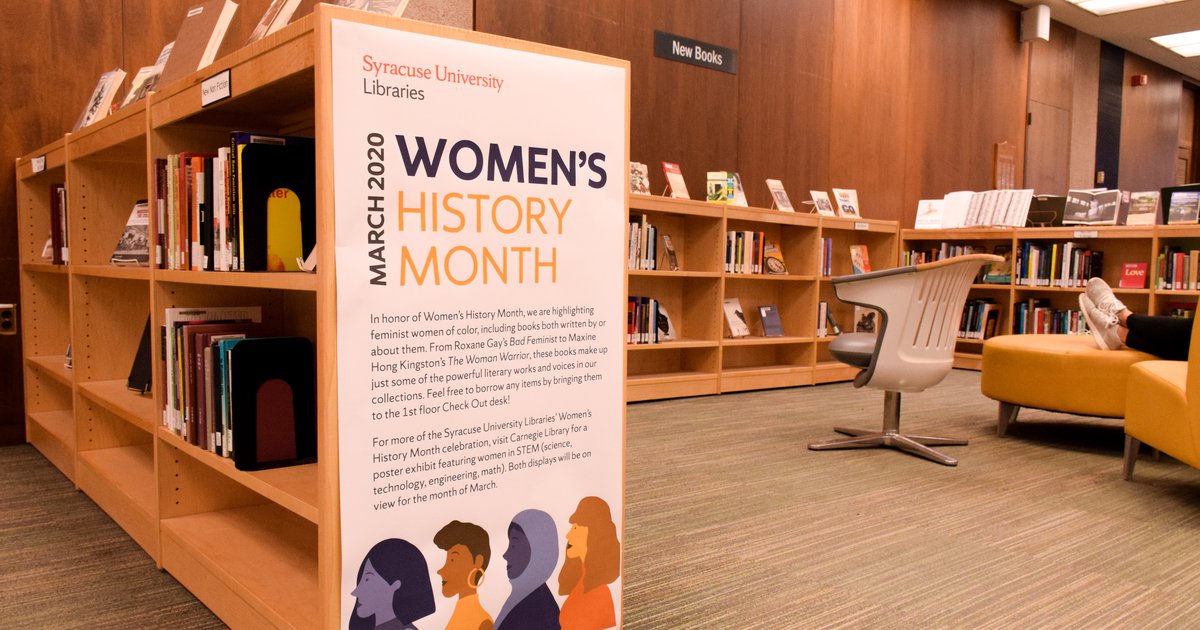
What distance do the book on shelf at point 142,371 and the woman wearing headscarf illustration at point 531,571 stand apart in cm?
179

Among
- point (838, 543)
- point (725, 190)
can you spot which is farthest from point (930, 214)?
point (838, 543)

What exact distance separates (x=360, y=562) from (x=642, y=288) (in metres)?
3.92

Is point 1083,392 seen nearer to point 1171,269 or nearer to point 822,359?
point 822,359

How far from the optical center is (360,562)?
1253mm

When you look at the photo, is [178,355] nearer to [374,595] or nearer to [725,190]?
[374,595]

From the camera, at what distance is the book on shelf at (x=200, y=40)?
223 cm

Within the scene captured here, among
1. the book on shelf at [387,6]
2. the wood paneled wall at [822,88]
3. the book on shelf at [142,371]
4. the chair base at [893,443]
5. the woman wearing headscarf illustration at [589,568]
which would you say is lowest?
the chair base at [893,443]

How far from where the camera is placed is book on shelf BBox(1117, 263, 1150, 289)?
5.82 metres

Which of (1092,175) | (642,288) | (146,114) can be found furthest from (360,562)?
(1092,175)

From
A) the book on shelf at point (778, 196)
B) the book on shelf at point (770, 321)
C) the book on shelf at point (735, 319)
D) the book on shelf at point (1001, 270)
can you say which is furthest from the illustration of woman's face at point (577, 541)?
the book on shelf at point (1001, 270)

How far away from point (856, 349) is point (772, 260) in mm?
2225

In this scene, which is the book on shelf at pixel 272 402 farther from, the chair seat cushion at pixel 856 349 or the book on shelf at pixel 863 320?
the book on shelf at pixel 863 320

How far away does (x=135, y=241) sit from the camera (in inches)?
99.9

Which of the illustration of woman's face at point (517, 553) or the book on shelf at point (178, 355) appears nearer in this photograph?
the illustration of woman's face at point (517, 553)
